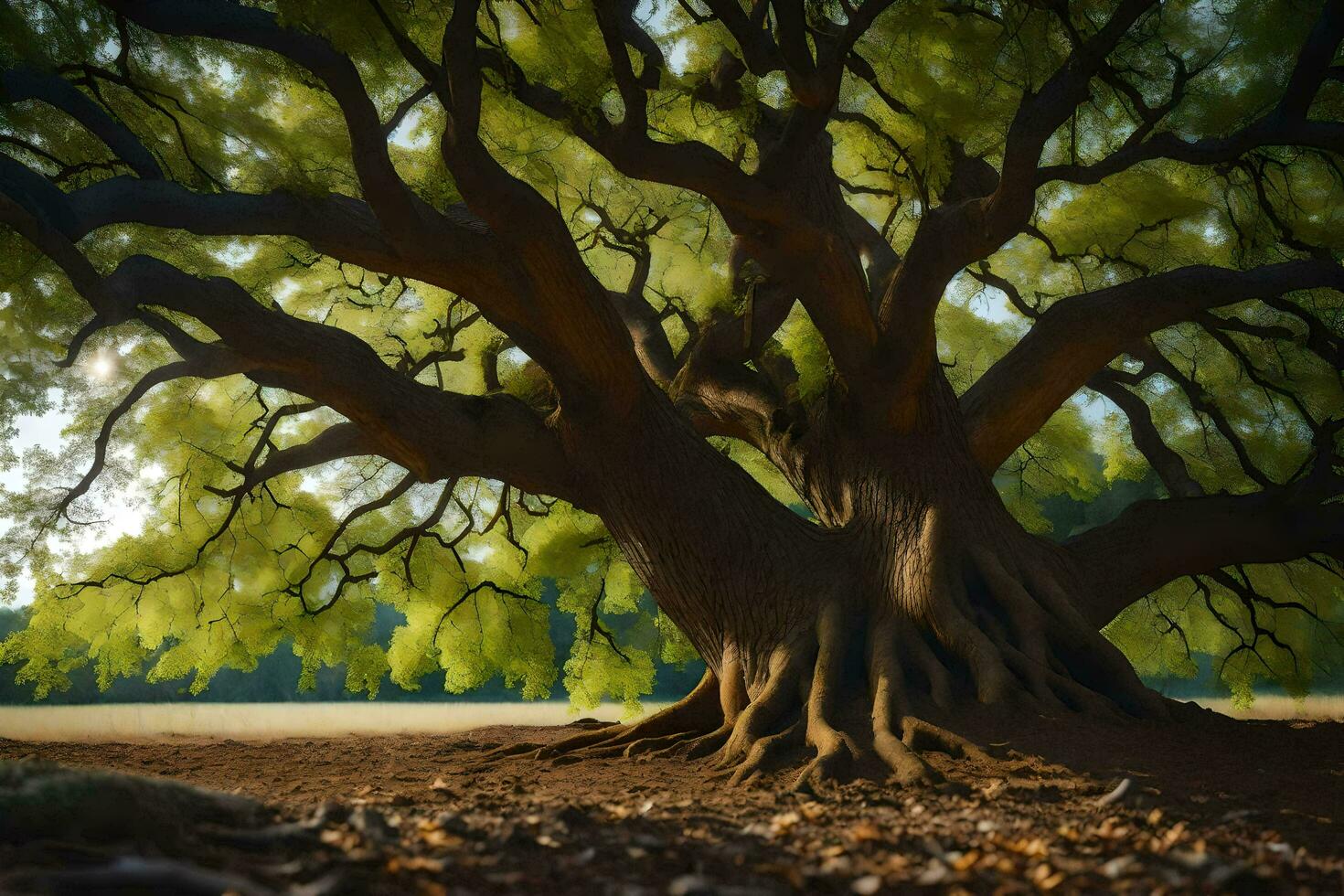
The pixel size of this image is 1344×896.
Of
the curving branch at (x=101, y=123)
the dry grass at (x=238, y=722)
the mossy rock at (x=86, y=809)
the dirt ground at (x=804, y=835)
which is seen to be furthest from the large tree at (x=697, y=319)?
the mossy rock at (x=86, y=809)

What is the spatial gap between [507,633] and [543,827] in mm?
6721

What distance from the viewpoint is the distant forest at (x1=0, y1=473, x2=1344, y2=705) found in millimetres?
19297

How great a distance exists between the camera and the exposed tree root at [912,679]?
5.14 metres

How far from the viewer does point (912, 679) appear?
5.95 m

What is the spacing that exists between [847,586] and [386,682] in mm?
19694

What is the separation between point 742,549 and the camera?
6.56m

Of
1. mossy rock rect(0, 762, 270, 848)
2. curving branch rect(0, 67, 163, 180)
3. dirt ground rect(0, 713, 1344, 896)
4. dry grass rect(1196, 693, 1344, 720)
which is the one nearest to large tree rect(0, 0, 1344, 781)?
curving branch rect(0, 67, 163, 180)

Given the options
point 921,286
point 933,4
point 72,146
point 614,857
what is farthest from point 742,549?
point 72,146

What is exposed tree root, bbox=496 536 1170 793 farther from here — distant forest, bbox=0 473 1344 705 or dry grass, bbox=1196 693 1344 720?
distant forest, bbox=0 473 1344 705

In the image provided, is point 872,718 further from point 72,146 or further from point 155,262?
point 72,146

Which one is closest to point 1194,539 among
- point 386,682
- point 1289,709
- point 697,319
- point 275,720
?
point 697,319

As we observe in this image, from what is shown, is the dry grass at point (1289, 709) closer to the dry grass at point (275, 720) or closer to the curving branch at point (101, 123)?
the dry grass at point (275, 720)

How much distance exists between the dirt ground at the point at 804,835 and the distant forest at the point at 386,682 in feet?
48.6

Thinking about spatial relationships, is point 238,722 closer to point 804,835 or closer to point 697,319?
point 697,319
